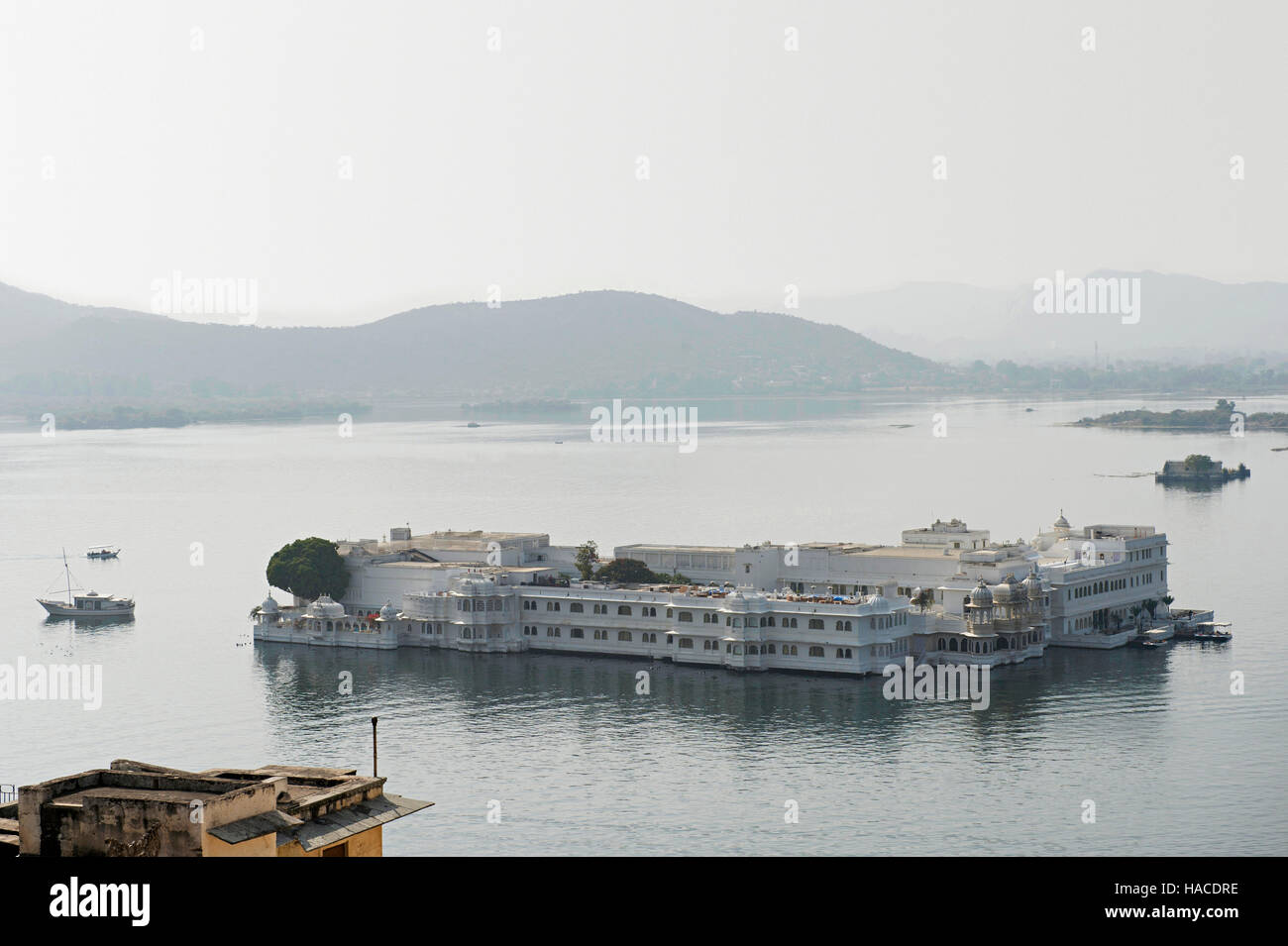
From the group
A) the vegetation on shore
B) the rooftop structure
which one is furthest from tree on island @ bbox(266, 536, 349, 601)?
the vegetation on shore

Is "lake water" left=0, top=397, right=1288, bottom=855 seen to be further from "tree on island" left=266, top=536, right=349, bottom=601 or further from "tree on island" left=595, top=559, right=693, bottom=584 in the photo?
"tree on island" left=595, top=559, right=693, bottom=584

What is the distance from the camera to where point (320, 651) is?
120 ft

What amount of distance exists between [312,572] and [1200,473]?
5753 cm

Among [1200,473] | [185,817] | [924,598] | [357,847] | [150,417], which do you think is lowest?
[924,598]

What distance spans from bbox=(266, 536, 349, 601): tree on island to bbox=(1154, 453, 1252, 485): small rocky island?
55432 mm

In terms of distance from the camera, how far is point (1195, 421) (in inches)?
5468

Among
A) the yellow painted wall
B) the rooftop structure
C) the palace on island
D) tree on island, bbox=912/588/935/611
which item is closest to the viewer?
the rooftop structure

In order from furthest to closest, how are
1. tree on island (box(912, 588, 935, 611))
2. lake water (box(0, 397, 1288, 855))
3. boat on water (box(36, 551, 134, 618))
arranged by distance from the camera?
boat on water (box(36, 551, 134, 618)) < tree on island (box(912, 588, 935, 611)) < lake water (box(0, 397, 1288, 855))

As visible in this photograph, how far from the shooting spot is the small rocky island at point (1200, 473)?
8512 cm

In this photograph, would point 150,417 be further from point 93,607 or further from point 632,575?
point 632,575

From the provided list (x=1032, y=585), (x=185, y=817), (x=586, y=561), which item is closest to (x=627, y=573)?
(x=586, y=561)

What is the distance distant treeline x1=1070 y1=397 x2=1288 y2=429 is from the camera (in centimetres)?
13438
